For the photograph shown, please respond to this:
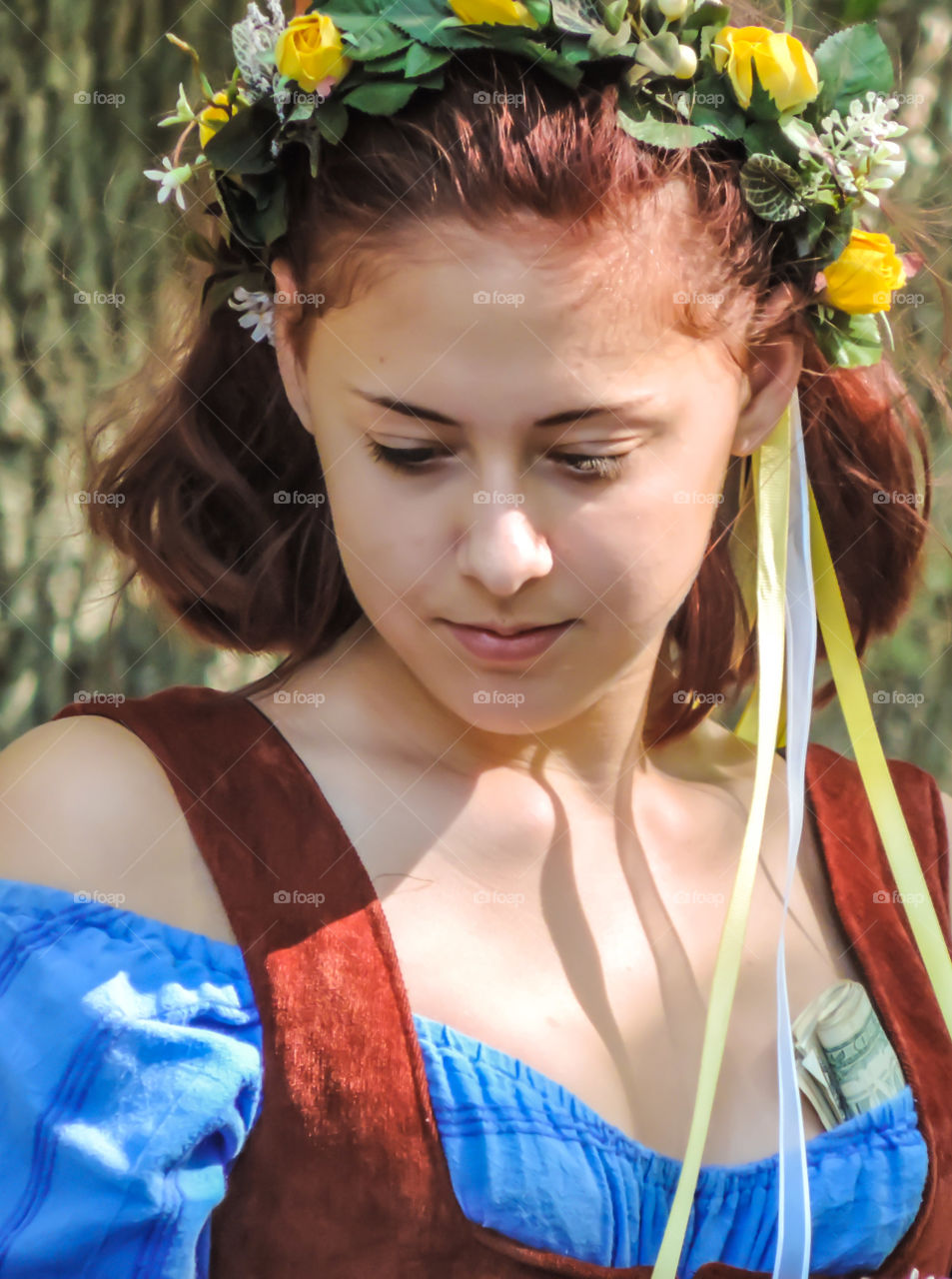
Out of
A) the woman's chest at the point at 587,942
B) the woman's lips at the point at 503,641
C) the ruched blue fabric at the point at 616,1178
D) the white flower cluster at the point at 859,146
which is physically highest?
the white flower cluster at the point at 859,146

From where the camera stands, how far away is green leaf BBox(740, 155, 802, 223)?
43.2 inches

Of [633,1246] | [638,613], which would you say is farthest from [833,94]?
[633,1246]

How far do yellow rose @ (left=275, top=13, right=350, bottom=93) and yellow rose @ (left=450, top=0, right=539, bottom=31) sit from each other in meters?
0.09

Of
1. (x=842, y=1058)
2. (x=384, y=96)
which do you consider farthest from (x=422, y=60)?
(x=842, y=1058)

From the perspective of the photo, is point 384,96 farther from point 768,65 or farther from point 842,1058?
point 842,1058

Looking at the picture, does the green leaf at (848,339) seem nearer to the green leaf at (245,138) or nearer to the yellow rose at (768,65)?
the yellow rose at (768,65)

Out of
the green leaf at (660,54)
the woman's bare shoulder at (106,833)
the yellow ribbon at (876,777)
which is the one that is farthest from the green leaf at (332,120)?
the yellow ribbon at (876,777)

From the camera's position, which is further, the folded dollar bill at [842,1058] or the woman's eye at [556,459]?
the folded dollar bill at [842,1058]

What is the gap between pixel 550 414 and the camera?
1003mm

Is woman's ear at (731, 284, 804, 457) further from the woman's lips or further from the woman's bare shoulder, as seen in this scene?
Answer: the woman's bare shoulder

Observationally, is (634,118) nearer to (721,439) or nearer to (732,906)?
(721,439)

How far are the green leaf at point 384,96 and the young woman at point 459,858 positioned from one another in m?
0.02

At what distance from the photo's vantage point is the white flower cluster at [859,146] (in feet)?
3.76

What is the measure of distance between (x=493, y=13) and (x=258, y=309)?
1.02 feet
